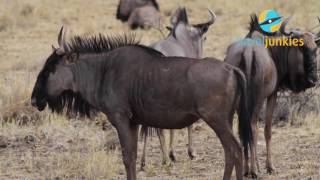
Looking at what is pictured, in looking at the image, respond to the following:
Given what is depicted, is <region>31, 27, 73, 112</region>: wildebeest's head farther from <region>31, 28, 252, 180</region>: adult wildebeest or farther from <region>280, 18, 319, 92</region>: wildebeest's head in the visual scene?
<region>280, 18, 319, 92</region>: wildebeest's head

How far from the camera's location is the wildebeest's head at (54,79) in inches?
298

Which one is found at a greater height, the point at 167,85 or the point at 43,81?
the point at 43,81

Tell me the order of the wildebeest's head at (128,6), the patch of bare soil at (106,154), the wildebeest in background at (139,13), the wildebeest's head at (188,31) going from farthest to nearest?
the wildebeest's head at (128,6) → the wildebeest in background at (139,13) → the wildebeest's head at (188,31) → the patch of bare soil at (106,154)

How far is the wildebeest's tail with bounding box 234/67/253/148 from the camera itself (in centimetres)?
704

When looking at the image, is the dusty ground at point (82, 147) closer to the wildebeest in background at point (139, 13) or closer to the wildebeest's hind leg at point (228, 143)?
the wildebeest's hind leg at point (228, 143)

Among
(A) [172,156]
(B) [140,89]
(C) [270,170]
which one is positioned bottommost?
(C) [270,170]

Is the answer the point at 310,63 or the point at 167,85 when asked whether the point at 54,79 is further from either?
the point at 310,63

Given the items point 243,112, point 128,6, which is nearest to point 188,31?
point 243,112

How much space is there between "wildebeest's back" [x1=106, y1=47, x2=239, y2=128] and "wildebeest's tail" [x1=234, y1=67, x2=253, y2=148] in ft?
0.32

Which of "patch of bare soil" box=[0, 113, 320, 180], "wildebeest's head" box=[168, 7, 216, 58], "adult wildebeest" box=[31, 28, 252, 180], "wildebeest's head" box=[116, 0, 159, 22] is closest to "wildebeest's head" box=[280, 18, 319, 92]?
"patch of bare soil" box=[0, 113, 320, 180]

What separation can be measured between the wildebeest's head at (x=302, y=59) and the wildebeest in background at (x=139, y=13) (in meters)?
12.4

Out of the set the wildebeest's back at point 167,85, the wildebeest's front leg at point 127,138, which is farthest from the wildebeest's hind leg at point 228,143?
the wildebeest's front leg at point 127,138

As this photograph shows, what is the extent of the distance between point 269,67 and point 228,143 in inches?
65.9

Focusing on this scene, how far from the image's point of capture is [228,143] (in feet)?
23.2
